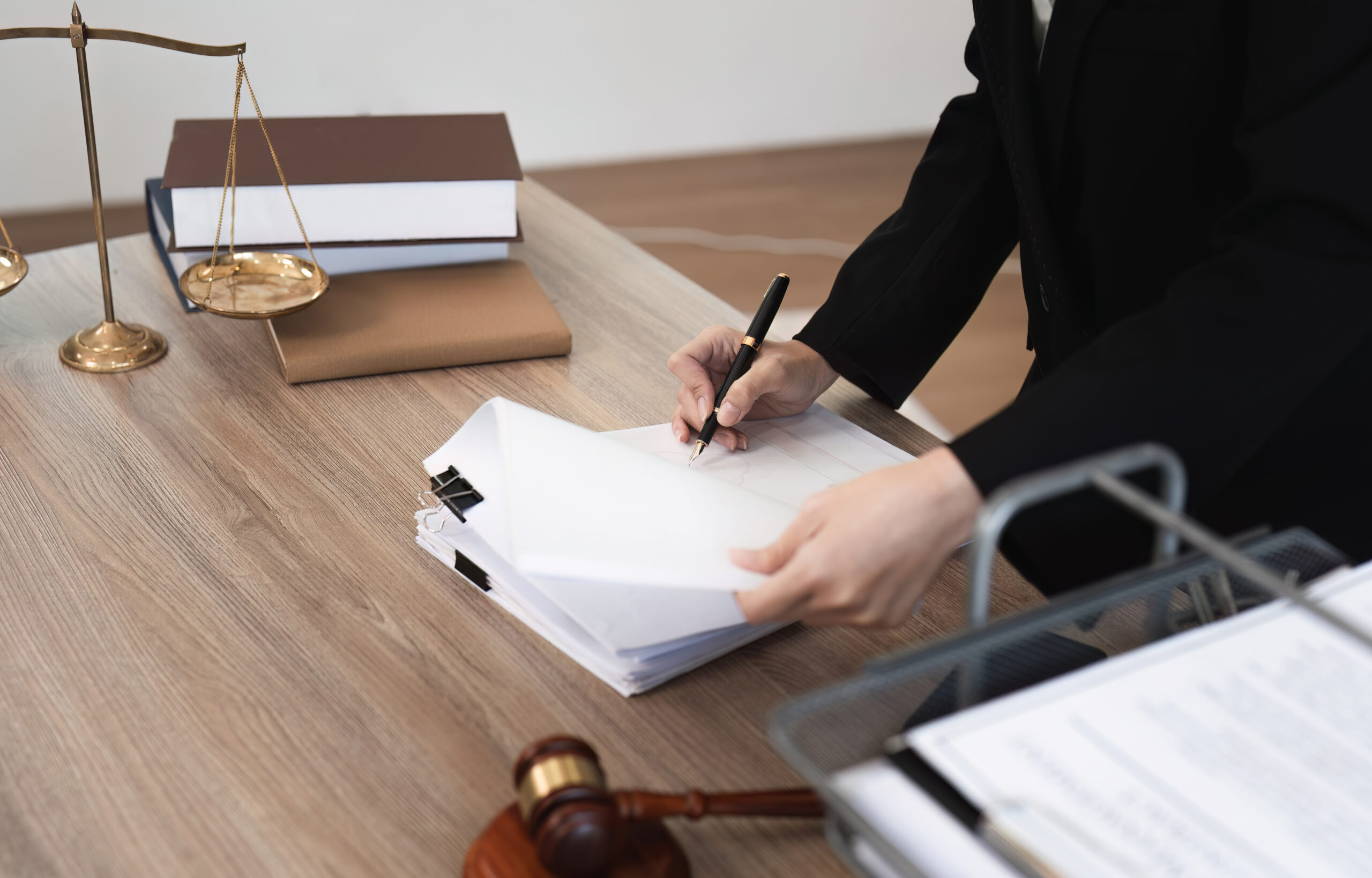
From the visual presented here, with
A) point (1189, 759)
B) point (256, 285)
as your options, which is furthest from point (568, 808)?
point (256, 285)

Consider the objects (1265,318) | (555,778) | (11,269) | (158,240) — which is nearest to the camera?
(555,778)

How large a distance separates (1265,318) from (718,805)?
42 centimetres

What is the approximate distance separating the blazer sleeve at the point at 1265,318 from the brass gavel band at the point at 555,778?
10.4 inches

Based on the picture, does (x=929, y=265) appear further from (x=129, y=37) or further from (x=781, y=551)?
(x=129, y=37)

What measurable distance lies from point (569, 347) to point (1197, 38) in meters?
0.64

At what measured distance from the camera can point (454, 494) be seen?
804 millimetres

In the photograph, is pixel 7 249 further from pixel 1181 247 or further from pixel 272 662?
pixel 1181 247

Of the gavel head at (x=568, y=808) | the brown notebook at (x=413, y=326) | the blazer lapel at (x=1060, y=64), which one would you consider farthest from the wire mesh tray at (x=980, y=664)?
the brown notebook at (x=413, y=326)

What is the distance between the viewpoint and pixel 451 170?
119 centimetres

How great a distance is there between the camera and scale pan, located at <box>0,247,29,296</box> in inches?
40.1

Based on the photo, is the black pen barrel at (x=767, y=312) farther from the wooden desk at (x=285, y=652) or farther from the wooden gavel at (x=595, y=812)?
the wooden gavel at (x=595, y=812)

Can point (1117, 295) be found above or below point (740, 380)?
above

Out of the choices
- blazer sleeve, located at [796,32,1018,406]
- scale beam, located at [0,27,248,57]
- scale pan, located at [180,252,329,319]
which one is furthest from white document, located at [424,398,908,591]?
scale beam, located at [0,27,248,57]

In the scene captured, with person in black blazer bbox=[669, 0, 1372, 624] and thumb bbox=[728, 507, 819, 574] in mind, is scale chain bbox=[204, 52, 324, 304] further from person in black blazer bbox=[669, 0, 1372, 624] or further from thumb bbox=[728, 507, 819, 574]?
thumb bbox=[728, 507, 819, 574]
